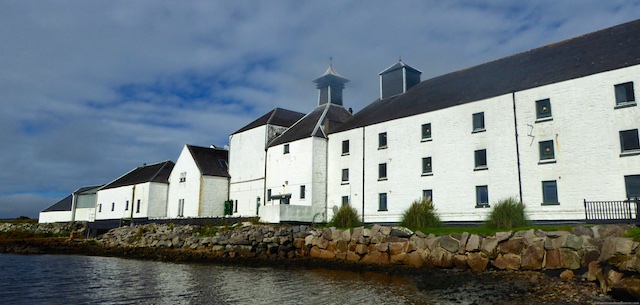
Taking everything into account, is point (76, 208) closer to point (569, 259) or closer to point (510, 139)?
point (510, 139)

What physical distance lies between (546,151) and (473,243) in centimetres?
898

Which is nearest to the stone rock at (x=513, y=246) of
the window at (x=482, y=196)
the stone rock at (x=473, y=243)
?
the stone rock at (x=473, y=243)

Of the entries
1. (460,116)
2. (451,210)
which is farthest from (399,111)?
(451,210)

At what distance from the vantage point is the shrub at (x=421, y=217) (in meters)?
28.3

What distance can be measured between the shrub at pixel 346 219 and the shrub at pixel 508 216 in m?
9.87

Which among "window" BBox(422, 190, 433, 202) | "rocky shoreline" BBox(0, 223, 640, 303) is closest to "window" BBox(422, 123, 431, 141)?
"window" BBox(422, 190, 433, 202)

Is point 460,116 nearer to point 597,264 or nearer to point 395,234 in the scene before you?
point 395,234

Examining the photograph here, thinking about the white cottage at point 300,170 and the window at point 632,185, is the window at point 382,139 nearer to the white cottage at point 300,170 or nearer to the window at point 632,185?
the white cottage at point 300,170

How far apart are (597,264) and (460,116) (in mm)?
15502

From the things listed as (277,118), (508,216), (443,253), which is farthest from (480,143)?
(277,118)

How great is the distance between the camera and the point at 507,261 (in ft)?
64.7

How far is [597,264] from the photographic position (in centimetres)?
1638

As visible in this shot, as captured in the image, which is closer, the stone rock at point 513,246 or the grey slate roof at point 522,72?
the stone rock at point 513,246

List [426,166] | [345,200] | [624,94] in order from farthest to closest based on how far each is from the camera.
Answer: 1. [345,200]
2. [426,166]
3. [624,94]
